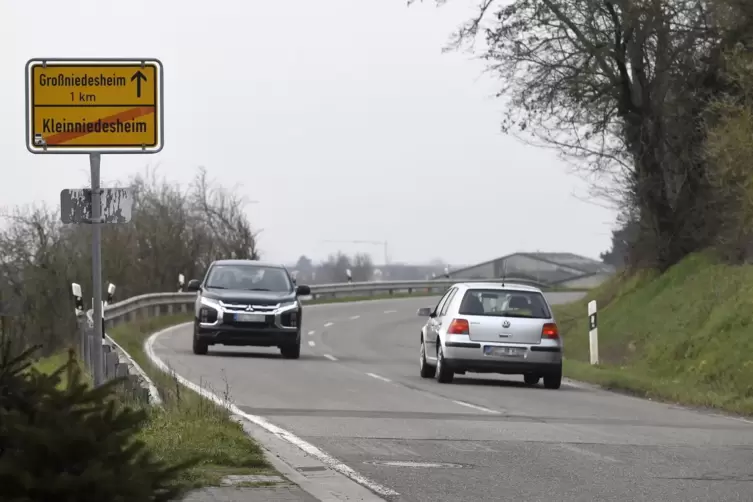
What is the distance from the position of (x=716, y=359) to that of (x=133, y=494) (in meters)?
19.6

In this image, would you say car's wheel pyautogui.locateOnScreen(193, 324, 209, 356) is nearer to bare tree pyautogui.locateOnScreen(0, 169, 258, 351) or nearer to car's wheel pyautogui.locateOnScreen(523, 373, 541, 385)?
car's wheel pyautogui.locateOnScreen(523, 373, 541, 385)

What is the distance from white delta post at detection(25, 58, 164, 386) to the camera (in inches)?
423

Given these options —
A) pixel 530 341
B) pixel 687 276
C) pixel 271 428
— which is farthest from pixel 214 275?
pixel 271 428

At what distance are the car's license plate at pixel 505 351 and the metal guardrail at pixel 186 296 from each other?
406 inches

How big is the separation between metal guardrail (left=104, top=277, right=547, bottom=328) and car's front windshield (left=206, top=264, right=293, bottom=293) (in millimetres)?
3072

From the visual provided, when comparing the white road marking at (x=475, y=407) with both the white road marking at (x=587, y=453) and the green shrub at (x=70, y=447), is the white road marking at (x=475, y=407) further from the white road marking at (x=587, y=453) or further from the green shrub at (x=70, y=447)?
the green shrub at (x=70, y=447)

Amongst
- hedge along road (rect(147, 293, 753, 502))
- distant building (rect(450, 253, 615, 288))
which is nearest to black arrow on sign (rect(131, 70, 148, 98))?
hedge along road (rect(147, 293, 753, 502))

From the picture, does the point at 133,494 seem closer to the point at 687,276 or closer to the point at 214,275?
the point at 214,275

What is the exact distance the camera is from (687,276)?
31.9 m

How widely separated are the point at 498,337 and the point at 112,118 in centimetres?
1113

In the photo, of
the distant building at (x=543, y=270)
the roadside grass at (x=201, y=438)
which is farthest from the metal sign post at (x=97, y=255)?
the distant building at (x=543, y=270)

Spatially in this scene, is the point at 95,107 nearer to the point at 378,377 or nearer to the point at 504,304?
the point at 504,304

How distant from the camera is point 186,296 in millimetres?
42219

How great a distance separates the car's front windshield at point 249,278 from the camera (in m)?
26.7
